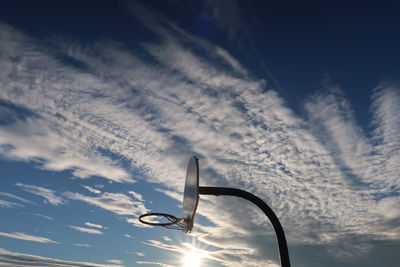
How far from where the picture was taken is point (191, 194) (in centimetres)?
891

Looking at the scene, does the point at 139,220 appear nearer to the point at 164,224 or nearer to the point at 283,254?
the point at 164,224

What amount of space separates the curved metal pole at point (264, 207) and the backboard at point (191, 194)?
0.29 metres

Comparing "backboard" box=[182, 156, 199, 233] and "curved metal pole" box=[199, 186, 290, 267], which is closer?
"curved metal pole" box=[199, 186, 290, 267]

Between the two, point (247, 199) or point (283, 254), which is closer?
point (283, 254)

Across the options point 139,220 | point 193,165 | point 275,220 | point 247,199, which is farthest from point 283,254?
point 139,220

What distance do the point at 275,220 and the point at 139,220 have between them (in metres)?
4.04

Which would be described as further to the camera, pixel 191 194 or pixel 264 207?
pixel 191 194

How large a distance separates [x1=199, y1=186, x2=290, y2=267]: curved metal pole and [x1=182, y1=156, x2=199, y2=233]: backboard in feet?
0.97

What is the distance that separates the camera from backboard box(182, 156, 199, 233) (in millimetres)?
8297

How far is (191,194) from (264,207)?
2.09 metres

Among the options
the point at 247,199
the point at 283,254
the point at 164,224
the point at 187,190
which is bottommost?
the point at 283,254

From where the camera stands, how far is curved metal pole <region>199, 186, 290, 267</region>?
7.41 m

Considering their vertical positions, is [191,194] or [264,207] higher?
[191,194]

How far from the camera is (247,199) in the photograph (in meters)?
8.16
